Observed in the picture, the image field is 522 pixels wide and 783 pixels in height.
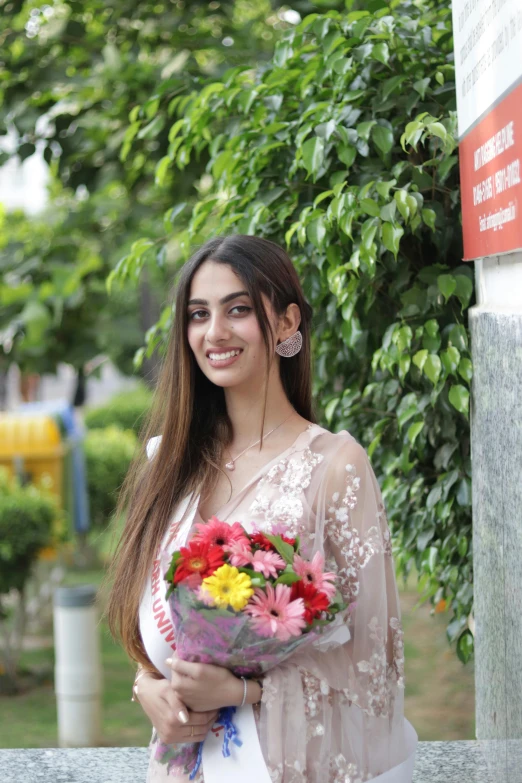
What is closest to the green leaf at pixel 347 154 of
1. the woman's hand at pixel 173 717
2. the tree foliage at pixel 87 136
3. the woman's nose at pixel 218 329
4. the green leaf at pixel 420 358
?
the green leaf at pixel 420 358

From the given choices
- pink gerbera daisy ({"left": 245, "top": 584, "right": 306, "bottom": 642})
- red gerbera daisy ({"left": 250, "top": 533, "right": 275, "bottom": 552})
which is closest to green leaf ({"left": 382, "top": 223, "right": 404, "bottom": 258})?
red gerbera daisy ({"left": 250, "top": 533, "right": 275, "bottom": 552})

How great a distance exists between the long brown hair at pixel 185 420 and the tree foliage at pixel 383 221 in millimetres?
433

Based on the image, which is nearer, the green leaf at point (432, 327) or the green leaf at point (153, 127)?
the green leaf at point (432, 327)

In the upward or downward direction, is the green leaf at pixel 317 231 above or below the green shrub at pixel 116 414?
above

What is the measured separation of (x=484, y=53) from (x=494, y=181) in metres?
0.28

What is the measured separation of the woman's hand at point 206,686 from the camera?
6.10 feet

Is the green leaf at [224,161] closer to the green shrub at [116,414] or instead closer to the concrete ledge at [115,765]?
the concrete ledge at [115,765]

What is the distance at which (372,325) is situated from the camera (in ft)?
10.1

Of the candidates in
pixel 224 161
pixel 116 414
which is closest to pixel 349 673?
pixel 224 161

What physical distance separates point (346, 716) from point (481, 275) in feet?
3.78

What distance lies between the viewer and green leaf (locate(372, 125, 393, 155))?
2.71m

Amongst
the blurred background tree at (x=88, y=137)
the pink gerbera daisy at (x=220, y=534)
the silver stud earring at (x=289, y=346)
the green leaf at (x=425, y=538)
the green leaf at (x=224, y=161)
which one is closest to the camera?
the pink gerbera daisy at (x=220, y=534)

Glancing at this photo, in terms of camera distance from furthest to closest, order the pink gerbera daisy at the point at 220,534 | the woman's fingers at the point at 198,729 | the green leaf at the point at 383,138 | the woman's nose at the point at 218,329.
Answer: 1. the green leaf at the point at 383,138
2. the woman's nose at the point at 218,329
3. the woman's fingers at the point at 198,729
4. the pink gerbera daisy at the point at 220,534

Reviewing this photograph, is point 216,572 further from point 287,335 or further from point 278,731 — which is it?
point 287,335
